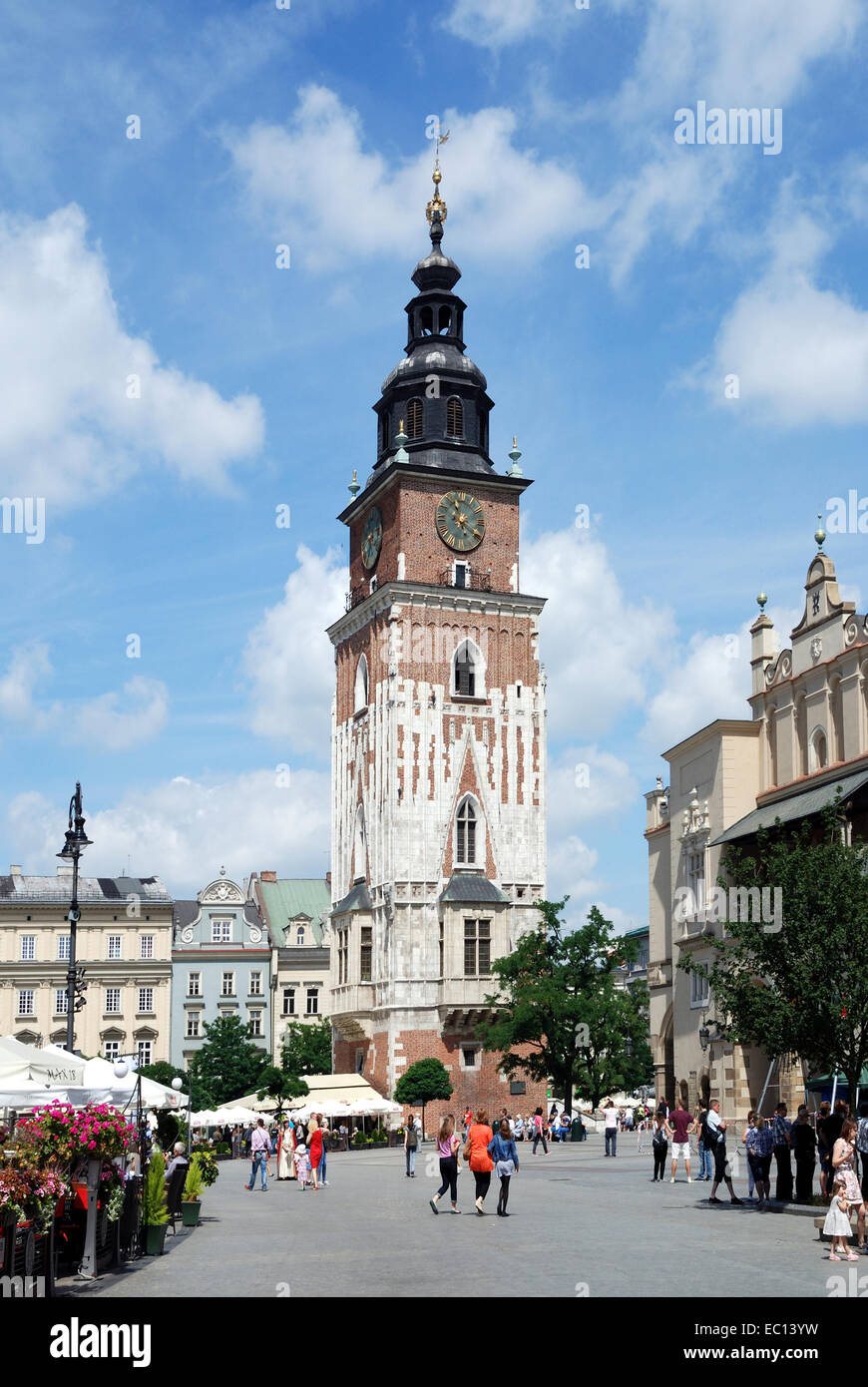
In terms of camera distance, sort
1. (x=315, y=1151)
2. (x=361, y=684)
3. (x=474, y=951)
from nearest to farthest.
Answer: (x=315, y=1151) < (x=474, y=951) < (x=361, y=684)

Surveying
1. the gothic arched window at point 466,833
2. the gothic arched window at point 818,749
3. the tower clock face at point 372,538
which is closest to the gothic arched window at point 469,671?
the gothic arched window at point 466,833

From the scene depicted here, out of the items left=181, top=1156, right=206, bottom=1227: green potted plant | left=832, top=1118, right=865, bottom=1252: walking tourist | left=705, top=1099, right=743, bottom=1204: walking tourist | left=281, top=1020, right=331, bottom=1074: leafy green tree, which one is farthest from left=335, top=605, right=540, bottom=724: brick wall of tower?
left=832, top=1118, right=865, bottom=1252: walking tourist

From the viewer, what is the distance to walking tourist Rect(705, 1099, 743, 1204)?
27.8 m

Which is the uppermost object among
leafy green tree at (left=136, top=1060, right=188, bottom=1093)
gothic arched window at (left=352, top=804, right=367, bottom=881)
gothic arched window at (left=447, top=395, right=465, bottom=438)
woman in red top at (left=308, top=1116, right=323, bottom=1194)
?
gothic arched window at (left=447, top=395, right=465, bottom=438)

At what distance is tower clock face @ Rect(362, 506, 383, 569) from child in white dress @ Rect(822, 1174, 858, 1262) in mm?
61482

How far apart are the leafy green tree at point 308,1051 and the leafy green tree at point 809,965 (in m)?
56.6

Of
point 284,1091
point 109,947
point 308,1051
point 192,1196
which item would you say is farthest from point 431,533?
point 192,1196

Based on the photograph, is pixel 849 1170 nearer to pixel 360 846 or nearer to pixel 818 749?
pixel 818 749

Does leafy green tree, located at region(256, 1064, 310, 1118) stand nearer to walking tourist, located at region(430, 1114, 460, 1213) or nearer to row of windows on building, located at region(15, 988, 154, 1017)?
row of windows on building, located at region(15, 988, 154, 1017)

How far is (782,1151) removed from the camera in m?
27.5

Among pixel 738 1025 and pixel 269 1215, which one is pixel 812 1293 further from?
pixel 269 1215

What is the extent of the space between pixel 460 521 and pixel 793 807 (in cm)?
3586

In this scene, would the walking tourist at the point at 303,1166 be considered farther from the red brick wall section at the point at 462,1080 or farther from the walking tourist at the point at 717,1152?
the red brick wall section at the point at 462,1080

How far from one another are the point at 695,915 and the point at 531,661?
2660cm
